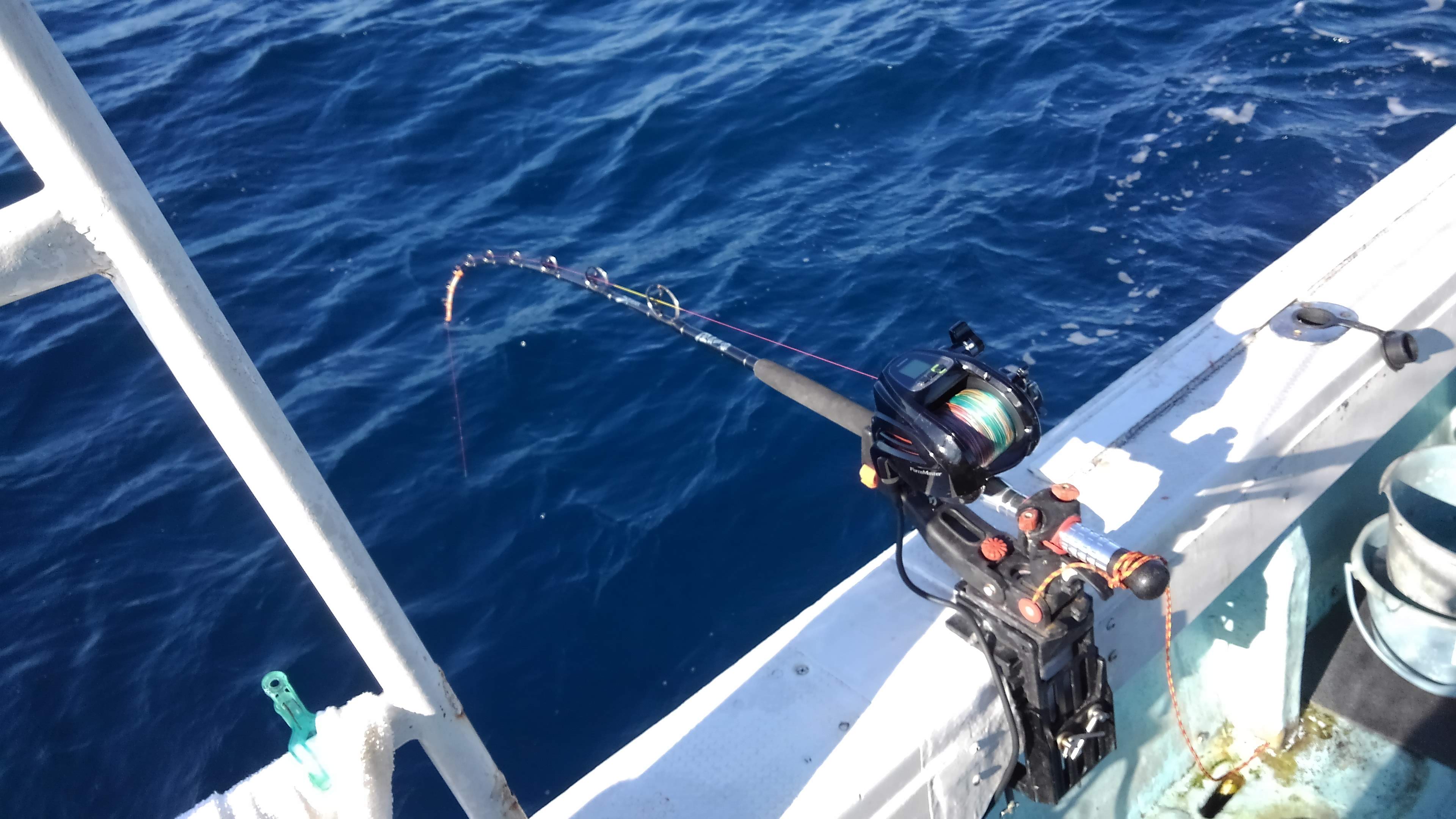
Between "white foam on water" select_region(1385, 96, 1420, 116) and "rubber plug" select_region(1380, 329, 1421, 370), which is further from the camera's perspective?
"white foam on water" select_region(1385, 96, 1420, 116)

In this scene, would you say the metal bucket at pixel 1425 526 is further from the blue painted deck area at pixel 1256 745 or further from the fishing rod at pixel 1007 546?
the fishing rod at pixel 1007 546

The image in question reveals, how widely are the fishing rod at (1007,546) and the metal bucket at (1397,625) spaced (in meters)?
1.20

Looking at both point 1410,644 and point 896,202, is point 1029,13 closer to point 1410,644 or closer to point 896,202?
point 896,202

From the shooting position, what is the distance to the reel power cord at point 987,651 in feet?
7.21

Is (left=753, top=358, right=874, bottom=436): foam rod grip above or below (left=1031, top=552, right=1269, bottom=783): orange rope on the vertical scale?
above

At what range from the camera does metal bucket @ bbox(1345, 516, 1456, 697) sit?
316 cm

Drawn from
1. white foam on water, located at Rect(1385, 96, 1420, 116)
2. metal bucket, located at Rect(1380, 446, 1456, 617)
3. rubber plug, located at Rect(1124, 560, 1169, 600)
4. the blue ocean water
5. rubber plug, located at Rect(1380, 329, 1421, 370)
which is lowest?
white foam on water, located at Rect(1385, 96, 1420, 116)

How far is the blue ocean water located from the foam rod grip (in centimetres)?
245

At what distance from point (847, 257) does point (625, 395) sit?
1.94 metres

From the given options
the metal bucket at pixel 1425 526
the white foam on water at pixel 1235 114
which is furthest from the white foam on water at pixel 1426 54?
the metal bucket at pixel 1425 526

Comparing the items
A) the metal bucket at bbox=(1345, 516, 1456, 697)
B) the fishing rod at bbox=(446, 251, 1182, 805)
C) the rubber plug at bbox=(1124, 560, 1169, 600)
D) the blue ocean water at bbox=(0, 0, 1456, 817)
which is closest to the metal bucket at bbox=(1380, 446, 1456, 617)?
the metal bucket at bbox=(1345, 516, 1456, 697)

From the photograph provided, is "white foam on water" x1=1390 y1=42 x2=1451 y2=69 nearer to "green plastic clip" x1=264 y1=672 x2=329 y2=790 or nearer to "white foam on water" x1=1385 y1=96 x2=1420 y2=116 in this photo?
"white foam on water" x1=1385 y1=96 x2=1420 y2=116

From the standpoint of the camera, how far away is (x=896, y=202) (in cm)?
771

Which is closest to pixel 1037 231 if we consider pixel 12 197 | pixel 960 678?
pixel 960 678
